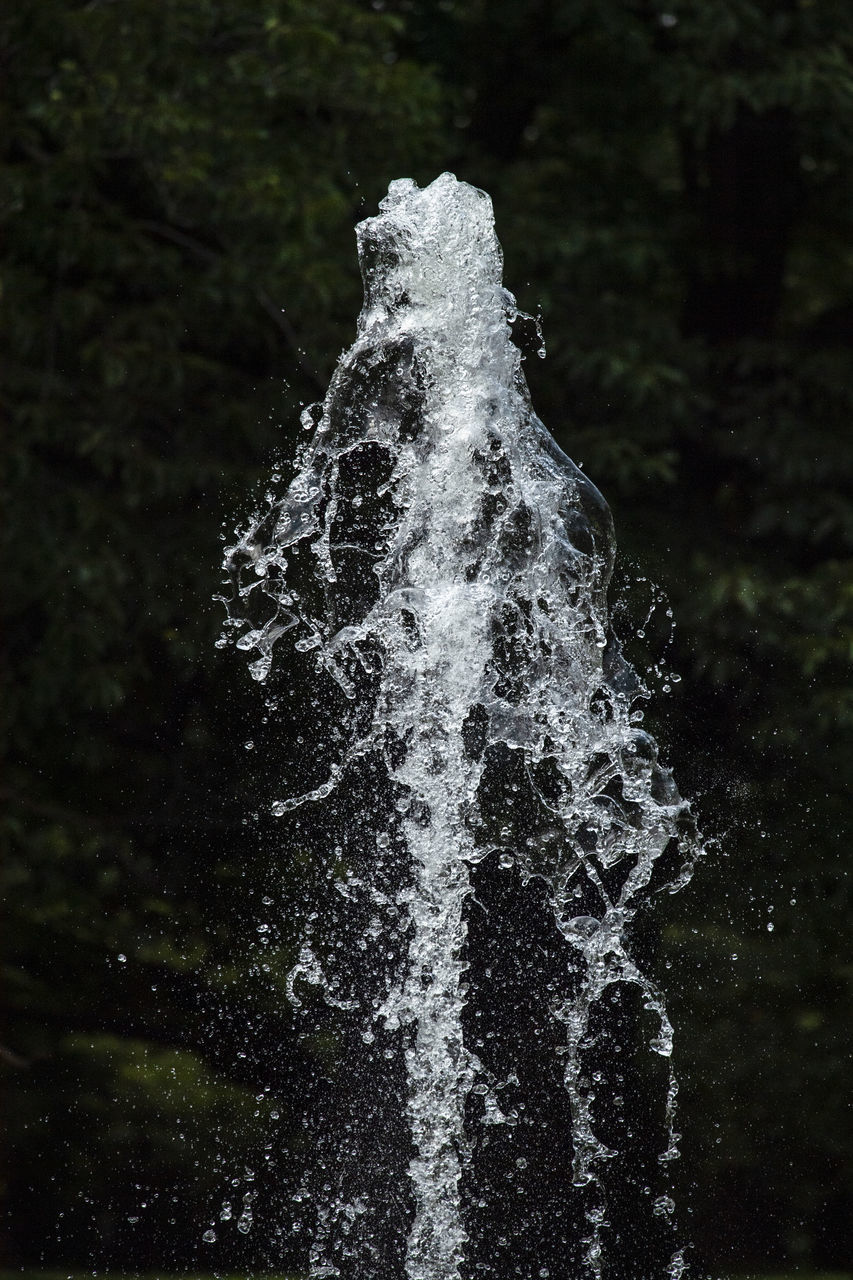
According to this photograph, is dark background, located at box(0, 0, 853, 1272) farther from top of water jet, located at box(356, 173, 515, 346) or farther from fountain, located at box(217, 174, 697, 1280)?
top of water jet, located at box(356, 173, 515, 346)

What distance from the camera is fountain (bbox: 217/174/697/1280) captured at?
12.3ft

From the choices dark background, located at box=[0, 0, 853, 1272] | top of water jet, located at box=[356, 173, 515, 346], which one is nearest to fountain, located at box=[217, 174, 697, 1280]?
top of water jet, located at box=[356, 173, 515, 346]

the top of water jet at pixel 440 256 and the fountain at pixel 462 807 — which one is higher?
the top of water jet at pixel 440 256

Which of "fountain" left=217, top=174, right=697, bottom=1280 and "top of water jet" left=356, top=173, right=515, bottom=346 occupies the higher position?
"top of water jet" left=356, top=173, right=515, bottom=346

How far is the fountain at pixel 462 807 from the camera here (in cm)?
375

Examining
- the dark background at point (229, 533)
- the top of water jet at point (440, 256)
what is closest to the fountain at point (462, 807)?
the top of water jet at point (440, 256)

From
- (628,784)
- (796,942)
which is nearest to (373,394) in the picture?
(628,784)

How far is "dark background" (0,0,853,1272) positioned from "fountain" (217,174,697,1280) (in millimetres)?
272

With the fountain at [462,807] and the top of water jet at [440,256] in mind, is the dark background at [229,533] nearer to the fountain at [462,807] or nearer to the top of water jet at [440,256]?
the fountain at [462,807]

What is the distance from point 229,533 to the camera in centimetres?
623

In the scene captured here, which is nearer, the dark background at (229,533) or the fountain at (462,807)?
the fountain at (462,807)

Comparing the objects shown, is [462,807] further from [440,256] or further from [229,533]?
[229,533]

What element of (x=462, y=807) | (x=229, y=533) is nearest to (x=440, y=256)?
(x=462, y=807)

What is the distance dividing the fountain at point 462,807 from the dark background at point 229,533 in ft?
0.89
